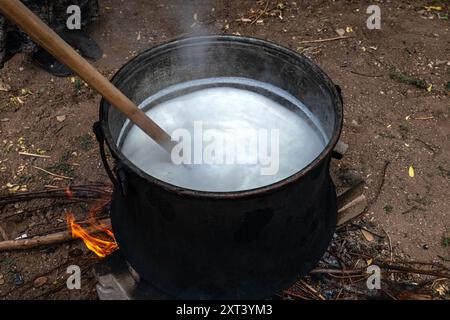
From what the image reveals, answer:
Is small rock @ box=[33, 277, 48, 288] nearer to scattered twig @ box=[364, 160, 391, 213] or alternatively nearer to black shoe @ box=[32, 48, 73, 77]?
black shoe @ box=[32, 48, 73, 77]

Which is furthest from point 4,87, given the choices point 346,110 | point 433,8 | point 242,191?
point 433,8

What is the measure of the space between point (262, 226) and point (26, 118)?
3.20m

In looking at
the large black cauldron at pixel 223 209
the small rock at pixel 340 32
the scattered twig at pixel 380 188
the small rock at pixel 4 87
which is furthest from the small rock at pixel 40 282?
the small rock at pixel 340 32

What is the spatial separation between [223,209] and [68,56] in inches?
41.0

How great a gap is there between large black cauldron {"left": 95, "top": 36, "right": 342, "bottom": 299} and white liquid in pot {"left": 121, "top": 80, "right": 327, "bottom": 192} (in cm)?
15

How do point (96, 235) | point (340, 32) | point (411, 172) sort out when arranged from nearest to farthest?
point (96, 235) → point (411, 172) → point (340, 32)

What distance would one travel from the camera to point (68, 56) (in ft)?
7.17

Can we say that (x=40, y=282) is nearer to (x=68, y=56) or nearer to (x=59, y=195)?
(x=59, y=195)

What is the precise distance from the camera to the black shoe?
199 inches

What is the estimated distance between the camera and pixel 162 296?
289 centimetres

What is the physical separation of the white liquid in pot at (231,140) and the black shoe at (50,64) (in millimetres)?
2366

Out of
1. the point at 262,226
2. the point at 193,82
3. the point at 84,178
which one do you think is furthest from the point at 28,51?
the point at 262,226

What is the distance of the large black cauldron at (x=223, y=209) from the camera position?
2312 millimetres
